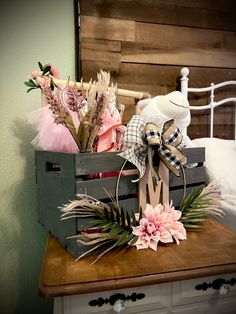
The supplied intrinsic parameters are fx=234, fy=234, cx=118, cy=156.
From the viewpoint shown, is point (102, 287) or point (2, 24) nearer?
point (102, 287)

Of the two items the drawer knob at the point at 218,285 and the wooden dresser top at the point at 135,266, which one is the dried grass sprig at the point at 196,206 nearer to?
the wooden dresser top at the point at 135,266

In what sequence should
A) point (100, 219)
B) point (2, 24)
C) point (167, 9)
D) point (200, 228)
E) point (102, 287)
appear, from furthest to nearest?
point (167, 9) < point (2, 24) < point (200, 228) < point (100, 219) < point (102, 287)

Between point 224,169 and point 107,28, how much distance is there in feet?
2.93

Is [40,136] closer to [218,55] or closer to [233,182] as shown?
[233,182]

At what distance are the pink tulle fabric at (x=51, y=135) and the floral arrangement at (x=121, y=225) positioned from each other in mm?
190

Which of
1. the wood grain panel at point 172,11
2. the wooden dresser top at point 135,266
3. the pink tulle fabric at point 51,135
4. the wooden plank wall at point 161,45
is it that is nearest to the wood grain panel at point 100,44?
the wooden plank wall at point 161,45

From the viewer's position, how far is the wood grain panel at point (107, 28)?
3.81 ft

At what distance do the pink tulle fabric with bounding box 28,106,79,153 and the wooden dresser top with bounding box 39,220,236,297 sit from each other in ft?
0.99

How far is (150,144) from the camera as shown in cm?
63

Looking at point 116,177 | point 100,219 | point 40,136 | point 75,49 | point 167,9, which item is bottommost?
point 100,219

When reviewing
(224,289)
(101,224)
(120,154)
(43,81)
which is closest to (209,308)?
(224,289)

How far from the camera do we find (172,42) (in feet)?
4.27

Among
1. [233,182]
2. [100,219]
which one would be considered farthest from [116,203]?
[233,182]

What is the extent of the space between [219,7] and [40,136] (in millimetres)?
1292
